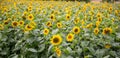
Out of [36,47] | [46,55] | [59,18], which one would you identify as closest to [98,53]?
[46,55]

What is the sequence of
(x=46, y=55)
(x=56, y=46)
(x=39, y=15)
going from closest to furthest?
1. (x=56, y=46)
2. (x=46, y=55)
3. (x=39, y=15)

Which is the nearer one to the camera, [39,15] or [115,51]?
[115,51]

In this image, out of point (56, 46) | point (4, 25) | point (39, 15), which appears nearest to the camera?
point (56, 46)

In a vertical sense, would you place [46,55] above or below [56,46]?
below

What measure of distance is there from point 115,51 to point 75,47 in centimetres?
49

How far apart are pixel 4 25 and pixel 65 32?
3.63 feet

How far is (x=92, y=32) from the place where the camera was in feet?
10.4

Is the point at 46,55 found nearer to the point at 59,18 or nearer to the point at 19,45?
the point at 19,45

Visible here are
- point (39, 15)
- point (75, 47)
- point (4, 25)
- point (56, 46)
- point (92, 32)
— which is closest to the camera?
point (56, 46)

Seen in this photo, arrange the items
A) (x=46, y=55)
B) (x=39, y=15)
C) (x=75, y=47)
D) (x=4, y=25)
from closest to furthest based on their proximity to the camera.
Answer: (x=75, y=47)
(x=46, y=55)
(x=4, y=25)
(x=39, y=15)

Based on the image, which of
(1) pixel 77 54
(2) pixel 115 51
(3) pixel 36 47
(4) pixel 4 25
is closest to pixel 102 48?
(2) pixel 115 51

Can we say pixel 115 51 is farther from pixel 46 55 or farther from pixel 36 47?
pixel 36 47

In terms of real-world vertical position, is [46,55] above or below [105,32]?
below

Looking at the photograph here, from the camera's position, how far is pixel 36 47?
322 centimetres
